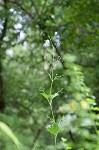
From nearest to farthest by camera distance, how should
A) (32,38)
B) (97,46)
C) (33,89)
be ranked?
1. (97,46)
2. (32,38)
3. (33,89)

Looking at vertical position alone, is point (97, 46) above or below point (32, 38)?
below

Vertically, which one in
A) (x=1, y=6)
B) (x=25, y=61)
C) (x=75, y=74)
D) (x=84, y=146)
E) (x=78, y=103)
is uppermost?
(x=25, y=61)

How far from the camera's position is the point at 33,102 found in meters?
6.16

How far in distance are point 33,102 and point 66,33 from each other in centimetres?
251

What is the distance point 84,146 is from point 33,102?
15.8ft

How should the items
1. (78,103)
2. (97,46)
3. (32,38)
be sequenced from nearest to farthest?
(78,103) < (97,46) < (32,38)

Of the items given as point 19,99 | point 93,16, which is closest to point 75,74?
point 93,16

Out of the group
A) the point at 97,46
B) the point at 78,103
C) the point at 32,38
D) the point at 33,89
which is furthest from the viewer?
the point at 33,89

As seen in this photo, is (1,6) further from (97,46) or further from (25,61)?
(25,61)

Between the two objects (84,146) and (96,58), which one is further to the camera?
(96,58)

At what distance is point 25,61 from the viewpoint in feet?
19.3

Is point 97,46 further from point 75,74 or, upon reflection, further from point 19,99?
point 19,99

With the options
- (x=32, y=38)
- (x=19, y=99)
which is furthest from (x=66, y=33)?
(x=19, y=99)

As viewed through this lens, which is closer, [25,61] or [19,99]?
[25,61]
